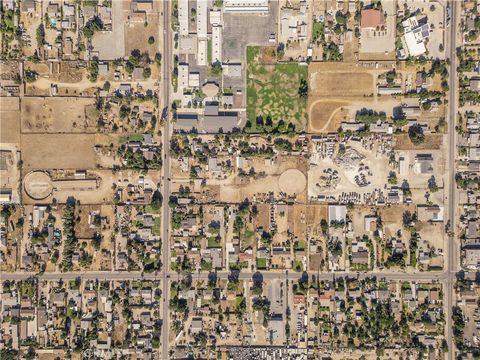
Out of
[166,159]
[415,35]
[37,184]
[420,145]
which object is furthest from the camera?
[166,159]

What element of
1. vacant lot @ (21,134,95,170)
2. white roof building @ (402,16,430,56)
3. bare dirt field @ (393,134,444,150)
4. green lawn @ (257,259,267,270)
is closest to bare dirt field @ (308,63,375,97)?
white roof building @ (402,16,430,56)

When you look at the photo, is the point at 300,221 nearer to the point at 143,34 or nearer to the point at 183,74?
the point at 183,74

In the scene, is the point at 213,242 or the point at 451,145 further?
the point at 213,242

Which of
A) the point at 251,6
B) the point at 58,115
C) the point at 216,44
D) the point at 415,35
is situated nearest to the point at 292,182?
the point at 216,44

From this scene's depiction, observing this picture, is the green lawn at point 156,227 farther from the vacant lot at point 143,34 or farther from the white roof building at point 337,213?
the white roof building at point 337,213

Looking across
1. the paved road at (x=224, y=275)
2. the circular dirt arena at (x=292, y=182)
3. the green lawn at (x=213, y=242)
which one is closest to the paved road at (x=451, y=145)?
the paved road at (x=224, y=275)

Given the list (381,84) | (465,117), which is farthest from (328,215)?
(465,117)

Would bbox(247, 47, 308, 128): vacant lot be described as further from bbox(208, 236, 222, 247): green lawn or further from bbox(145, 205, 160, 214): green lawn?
bbox(145, 205, 160, 214): green lawn

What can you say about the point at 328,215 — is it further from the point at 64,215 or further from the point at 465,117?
the point at 64,215
